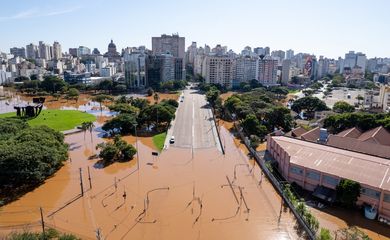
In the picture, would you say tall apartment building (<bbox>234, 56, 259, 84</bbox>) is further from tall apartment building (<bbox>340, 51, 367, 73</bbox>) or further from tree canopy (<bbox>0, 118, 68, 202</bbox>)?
tall apartment building (<bbox>340, 51, 367, 73</bbox>)

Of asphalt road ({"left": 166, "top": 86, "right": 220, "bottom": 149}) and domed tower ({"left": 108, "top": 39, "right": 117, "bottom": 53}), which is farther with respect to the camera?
domed tower ({"left": 108, "top": 39, "right": 117, "bottom": 53})

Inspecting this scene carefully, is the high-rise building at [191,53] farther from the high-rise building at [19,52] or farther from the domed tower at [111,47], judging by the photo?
the high-rise building at [19,52]

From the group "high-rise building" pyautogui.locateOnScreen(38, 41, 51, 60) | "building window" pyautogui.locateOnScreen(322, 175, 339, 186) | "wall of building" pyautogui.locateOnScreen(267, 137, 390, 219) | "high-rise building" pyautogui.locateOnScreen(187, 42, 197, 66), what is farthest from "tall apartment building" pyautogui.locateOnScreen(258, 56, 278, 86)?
"high-rise building" pyautogui.locateOnScreen(38, 41, 51, 60)

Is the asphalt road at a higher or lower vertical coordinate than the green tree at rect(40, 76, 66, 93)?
lower

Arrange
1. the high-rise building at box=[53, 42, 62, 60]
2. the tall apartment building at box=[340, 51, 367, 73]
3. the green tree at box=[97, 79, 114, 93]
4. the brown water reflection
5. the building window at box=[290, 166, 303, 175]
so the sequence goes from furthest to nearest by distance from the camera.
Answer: the high-rise building at box=[53, 42, 62, 60], the tall apartment building at box=[340, 51, 367, 73], the green tree at box=[97, 79, 114, 93], the building window at box=[290, 166, 303, 175], the brown water reflection

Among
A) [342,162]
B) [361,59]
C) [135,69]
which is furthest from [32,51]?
[361,59]

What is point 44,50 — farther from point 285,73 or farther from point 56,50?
point 285,73

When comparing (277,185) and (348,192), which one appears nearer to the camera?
(348,192)
